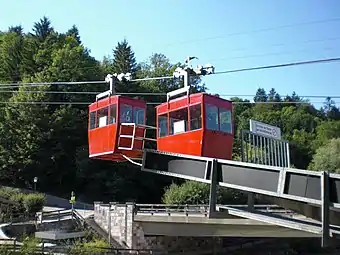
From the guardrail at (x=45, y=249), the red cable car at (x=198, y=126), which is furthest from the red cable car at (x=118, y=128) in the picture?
the guardrail at (x=45, y=249)

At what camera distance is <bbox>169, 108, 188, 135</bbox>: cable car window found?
59.5 ft

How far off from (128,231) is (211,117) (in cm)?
2615

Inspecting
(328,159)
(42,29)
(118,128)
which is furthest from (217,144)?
(42,29)

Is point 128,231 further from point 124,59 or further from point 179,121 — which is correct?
point 124,59

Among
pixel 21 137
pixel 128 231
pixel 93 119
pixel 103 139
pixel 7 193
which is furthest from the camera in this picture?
pixel 21 137

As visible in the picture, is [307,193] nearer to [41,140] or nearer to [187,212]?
[187,212]

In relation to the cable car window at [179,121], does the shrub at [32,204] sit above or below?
below

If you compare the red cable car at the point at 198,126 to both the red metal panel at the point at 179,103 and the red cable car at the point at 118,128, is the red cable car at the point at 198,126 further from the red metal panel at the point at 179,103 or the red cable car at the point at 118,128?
the red cable car at the point at 118,128

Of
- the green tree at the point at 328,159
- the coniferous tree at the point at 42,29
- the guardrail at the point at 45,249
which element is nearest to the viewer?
the guardrail at the point at 45,249

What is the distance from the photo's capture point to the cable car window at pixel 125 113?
68.2 ft

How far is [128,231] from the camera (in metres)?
41.7

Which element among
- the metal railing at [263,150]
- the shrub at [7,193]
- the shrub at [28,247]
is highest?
the metal railing at [263,150]

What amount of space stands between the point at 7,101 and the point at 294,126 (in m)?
80.2

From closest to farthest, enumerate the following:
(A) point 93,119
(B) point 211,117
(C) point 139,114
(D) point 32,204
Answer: (B) point 211,117
(C) point 139,114
(A) point 93,119
(D) point 32,204
